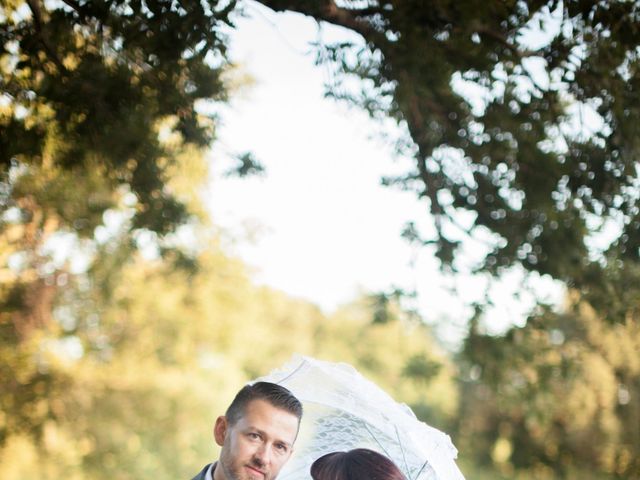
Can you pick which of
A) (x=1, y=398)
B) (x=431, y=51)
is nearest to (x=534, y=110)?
(x=431, y=51)

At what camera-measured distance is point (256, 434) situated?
2.99m

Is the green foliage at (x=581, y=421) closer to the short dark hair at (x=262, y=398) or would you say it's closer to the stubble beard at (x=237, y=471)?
the short dark hair at (x=262, y=398)

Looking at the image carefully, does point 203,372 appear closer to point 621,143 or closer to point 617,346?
point 617,346

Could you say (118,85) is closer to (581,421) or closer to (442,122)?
(442,122)

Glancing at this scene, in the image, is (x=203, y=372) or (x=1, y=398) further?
(x=203, y=372)

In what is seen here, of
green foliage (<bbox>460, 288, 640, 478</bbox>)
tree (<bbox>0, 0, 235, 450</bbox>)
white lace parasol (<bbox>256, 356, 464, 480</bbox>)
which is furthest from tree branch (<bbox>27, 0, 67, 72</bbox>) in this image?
green foliage (<bbox>460, 288, 640, 478</bbox>)

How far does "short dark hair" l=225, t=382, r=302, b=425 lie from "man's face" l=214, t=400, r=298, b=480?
0.06 ft

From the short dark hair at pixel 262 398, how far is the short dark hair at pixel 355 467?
0.24m

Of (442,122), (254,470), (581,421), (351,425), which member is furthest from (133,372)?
(254,470)

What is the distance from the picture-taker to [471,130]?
207 inches

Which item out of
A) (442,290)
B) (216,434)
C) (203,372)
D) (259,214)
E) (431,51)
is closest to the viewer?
(216,434)

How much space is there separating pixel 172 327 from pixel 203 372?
1.60 meters

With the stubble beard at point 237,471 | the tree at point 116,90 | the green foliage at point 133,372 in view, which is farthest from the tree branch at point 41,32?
the green foliage at point 133,372

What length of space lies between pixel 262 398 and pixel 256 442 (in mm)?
169
